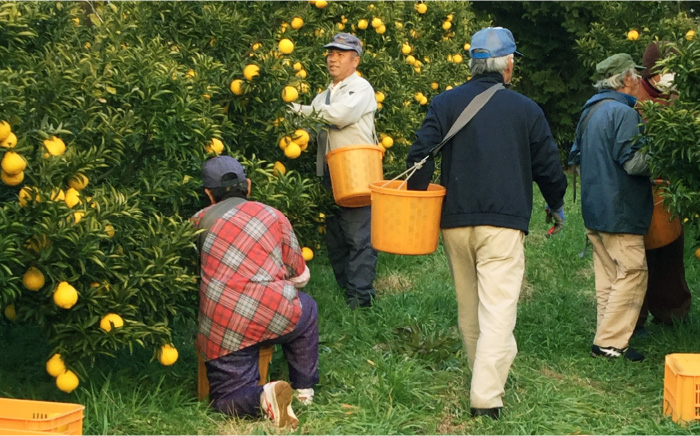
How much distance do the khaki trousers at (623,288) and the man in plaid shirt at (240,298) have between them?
1935 millimetres

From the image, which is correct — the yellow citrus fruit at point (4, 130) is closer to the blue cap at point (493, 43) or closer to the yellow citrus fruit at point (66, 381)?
the yellow citrus fruit at point (66, 381)

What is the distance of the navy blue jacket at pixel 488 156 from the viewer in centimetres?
434

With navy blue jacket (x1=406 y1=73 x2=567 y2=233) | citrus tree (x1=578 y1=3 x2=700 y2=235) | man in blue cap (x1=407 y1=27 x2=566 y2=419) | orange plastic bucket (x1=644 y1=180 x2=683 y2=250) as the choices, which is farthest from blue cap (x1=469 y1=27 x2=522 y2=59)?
orange plastic bucket (x1=644 y1=180 x2=683 y2=250)

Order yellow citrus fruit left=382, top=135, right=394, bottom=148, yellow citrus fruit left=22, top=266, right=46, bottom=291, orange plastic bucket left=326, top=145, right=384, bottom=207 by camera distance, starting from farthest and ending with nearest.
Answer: yellow citrus fruit left=382, top=135, right=394, bottom=148
orange plastic bucket left=326, top=145, right=384, bottom=207
yellow citrus fruit left=22, top=266, right=46, bottom=291

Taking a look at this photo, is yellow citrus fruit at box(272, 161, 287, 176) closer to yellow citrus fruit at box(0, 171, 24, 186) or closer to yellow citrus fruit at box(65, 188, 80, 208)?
yellow citrus fruit at box(65, 188, 80, 208)

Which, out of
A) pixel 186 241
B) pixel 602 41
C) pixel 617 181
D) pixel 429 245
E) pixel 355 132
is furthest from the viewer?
pixel 602 41

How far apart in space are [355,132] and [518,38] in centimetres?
857

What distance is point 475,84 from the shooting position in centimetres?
448

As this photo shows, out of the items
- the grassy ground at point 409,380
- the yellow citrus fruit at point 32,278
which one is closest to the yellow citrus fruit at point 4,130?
the yellow citrus fruit at point 32,278

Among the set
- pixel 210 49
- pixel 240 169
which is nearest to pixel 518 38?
pixel 210 49

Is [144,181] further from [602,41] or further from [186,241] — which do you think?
[602,41]

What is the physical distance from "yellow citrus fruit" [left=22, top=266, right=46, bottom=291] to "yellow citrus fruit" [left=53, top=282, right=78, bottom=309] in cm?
8

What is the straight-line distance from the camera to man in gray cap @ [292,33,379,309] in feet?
20.2

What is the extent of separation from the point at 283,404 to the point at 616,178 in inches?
90.3
